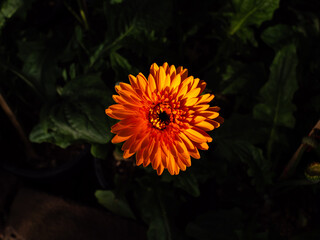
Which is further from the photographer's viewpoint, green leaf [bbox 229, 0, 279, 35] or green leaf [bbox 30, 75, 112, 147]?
green leaf [bbox 229, 0, 279, 35]

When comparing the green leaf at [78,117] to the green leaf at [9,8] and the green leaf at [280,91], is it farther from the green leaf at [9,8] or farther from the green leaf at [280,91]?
the green leaf at [280,91]

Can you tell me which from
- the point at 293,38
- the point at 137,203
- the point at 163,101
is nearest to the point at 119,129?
the point at 163,101

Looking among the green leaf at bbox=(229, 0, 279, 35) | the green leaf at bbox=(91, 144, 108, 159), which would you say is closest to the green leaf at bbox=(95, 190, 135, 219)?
the green leaf at bbox=(91, 144, 108, 159)

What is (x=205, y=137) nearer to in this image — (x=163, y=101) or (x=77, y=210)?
(x=163, y=101)

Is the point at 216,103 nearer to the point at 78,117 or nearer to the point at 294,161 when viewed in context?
the point at 294,161

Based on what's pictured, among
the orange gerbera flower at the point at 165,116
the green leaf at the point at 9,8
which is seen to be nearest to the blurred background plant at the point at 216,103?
the green leaf at the point at 9,8

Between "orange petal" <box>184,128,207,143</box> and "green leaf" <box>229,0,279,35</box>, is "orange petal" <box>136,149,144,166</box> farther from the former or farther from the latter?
"green leaf" <box>229,0,279,35</box>
